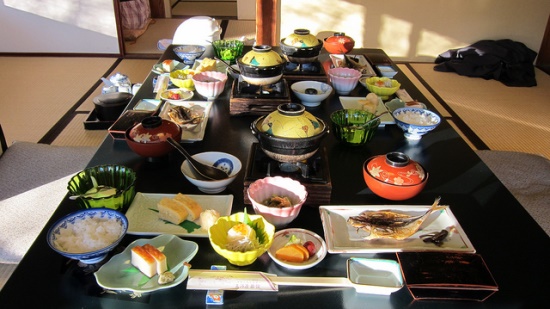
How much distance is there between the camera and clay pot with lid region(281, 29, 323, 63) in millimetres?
2297

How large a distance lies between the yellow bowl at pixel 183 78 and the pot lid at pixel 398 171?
3.89 ft

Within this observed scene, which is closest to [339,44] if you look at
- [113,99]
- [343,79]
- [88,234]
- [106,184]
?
[343,79]

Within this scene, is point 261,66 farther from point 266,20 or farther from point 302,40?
point 266,20

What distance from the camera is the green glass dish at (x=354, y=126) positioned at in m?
Answer: 1.67

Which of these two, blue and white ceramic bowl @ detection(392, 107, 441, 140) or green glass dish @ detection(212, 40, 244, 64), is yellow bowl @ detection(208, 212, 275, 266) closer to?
blue and white ceramic bowl @ detection(392, 107, 441, 140)

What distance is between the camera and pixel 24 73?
4.30 m

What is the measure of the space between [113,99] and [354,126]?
1937mm

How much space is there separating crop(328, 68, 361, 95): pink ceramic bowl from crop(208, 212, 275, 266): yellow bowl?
1.24 metres

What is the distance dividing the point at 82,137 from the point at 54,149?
2.90 ft

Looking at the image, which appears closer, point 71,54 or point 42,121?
point 42,121

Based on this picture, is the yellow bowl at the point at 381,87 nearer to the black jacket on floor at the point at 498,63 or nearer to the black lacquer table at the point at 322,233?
the black lacquer table at the point at 322,233

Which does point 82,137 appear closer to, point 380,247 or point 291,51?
point 291,51

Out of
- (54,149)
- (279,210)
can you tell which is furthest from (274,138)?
(54,149)

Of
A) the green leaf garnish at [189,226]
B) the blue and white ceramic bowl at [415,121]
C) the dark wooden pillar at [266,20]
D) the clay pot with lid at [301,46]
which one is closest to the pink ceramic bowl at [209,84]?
the clay pot with lid at [301,46]
